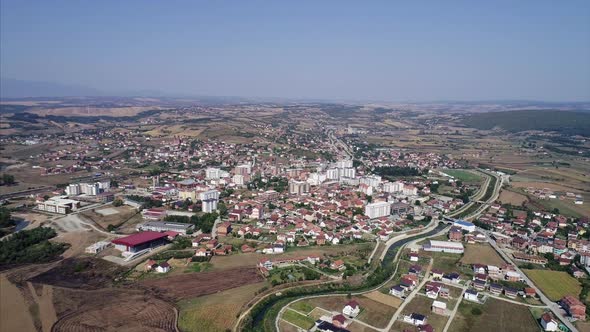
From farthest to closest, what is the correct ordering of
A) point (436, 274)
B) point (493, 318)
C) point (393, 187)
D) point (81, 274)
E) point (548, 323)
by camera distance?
1. point (393, 187)
2. point (436, 274)
3. point (81, 274)
4. point (493, 318)
5. point (548, 323)

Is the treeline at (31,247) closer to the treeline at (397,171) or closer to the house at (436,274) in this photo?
the house at (436,274)

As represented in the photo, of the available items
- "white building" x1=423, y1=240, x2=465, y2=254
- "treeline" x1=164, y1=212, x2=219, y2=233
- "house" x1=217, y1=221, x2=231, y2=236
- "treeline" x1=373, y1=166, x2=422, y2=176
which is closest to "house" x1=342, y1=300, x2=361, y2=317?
"white building" x1=423, y1=240, x2=465, y2=254

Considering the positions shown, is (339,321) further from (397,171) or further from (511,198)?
(397,171)

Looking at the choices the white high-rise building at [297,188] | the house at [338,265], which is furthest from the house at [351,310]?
the white high-rise building at [297,188]

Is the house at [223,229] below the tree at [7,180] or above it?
above

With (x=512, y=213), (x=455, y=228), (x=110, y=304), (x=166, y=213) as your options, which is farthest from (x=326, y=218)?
(x=110, y=304)

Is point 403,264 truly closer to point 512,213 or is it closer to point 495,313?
point 495,313

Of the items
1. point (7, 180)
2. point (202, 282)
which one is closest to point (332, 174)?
point (202, 282)
